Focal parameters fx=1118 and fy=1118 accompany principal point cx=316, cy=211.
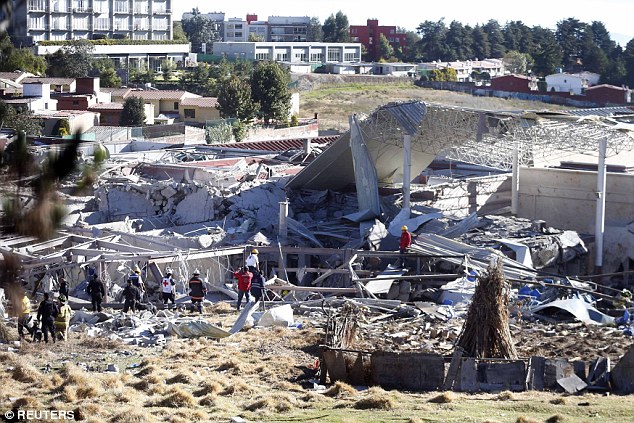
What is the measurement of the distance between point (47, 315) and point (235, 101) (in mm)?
44064

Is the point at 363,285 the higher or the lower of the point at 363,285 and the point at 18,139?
the lower

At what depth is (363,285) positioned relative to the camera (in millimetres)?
22453

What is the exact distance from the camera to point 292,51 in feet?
351

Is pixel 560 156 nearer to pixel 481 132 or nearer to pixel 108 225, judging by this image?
pixel 481 132

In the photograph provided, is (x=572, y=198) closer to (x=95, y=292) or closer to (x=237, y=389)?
(x=95, y=292)

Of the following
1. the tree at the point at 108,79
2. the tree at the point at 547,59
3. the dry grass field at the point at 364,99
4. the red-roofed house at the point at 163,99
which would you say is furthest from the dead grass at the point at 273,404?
the tree at the point at 547,59

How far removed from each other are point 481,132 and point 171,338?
507 inches

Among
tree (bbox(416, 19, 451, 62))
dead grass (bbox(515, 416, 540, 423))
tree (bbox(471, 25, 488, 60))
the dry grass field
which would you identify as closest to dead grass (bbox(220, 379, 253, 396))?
dead grass (bbox(515, 416, 540, 423))

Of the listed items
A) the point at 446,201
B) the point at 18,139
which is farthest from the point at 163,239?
the point at 18,139

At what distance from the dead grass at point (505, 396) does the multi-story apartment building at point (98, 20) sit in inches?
2733

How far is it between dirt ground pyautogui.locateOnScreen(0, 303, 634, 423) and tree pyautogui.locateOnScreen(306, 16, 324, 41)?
10776 centimetres

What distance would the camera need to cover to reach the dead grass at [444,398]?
560 inches

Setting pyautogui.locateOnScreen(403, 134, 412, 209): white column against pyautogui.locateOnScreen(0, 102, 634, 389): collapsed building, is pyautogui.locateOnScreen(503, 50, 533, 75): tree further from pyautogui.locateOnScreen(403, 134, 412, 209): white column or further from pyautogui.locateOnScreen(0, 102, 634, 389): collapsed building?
pyautogui.locateOnScreen(403, 134, 412, 209): white column

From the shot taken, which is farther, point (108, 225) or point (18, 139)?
point (108, 225)
